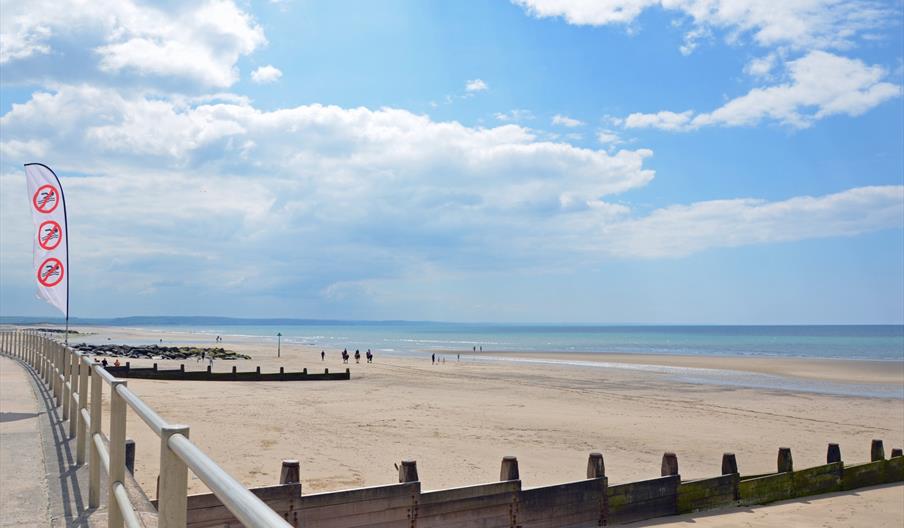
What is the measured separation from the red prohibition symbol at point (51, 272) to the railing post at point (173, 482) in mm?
10287

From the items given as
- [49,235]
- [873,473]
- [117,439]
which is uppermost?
[49,235]

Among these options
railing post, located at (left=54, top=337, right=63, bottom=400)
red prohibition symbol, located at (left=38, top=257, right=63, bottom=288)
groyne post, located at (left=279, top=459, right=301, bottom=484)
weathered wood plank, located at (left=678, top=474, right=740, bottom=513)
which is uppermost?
red prohibition symbol, located at (left=38, top=257, right=63, bottom=288)

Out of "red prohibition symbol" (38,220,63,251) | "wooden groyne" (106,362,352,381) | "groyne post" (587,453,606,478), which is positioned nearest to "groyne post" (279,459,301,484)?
"groyne post" (587,453,606,478)

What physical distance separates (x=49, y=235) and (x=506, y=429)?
13.2m

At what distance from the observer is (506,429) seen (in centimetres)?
2022

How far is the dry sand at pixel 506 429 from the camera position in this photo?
42.9ft

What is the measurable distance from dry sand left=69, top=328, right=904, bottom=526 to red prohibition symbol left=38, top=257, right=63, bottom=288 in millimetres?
3465

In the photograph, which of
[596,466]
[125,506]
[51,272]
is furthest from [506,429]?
[125,506]

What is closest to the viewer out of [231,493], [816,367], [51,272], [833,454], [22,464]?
[231,493]

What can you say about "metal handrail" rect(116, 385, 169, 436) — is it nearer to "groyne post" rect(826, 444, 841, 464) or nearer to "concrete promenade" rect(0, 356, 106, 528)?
"concrete promenade" rect(0, 356, 106, 528)

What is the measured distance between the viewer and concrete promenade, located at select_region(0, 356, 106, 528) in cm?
515

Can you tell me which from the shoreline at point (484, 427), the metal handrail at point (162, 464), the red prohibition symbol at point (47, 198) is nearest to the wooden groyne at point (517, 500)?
the metal handrail at point (162, 464)

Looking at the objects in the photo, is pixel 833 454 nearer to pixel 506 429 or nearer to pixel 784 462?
pixel 784 462

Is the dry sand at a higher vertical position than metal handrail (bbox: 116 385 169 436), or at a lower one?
lower
